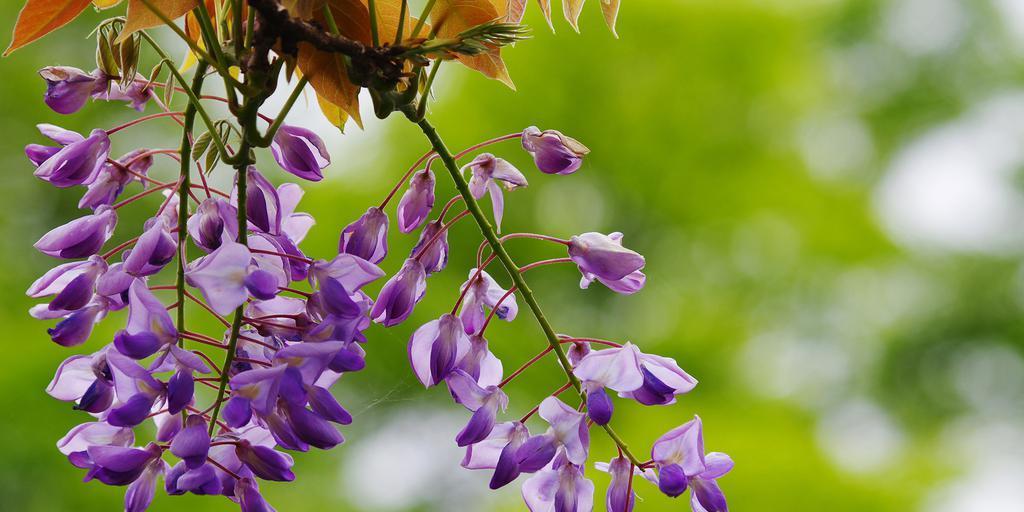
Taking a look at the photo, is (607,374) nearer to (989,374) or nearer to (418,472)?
(418,472)

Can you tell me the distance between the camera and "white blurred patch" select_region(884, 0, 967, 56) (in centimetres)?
526

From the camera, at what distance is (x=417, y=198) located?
324 millimetres

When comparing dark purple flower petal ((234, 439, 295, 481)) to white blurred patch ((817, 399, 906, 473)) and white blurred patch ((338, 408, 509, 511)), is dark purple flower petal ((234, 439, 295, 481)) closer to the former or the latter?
white blurred patch ((338, 408, 509, 511))

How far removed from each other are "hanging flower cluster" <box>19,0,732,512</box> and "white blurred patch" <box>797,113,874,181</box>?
4.00 m

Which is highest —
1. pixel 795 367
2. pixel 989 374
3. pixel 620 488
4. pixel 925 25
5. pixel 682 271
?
pixel 620 488

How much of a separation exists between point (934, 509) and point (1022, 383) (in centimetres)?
229

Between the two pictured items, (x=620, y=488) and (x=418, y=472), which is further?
(x=418, y=472)

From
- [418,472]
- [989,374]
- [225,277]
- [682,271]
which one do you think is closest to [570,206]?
[682,271]

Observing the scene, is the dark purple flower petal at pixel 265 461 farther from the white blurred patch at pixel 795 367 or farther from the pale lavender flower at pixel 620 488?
the white blurred patch at pixel 795 367

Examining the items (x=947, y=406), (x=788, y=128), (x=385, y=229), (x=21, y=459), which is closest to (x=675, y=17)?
(x=788, y=128)

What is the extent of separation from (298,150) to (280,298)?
0.05m

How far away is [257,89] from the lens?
0.91 ft

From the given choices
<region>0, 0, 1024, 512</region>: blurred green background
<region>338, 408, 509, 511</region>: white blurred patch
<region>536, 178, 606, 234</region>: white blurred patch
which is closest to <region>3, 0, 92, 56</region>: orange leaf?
<region>0, 0, 1024, 512</region>: blurred green background

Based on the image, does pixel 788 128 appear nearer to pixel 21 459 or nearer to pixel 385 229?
pixel 21 459
